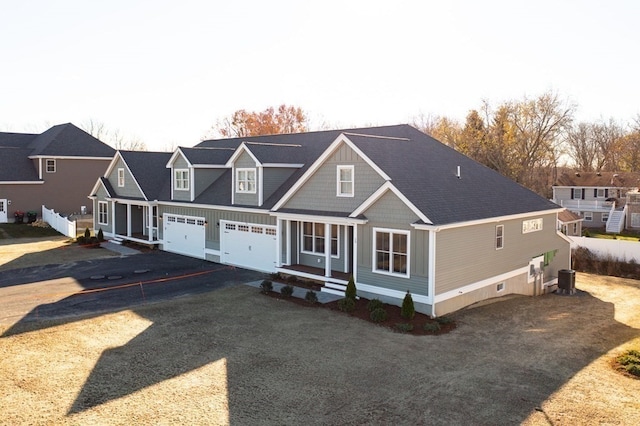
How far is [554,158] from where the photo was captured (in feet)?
199

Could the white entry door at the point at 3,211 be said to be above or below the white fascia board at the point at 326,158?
below

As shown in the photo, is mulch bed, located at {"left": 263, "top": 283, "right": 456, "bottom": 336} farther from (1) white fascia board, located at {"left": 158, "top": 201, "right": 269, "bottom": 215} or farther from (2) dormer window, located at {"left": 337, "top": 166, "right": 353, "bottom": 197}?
(1) white fascia board, located at {"left": 158, "top": 201, "right": 269, "bottom": 215}

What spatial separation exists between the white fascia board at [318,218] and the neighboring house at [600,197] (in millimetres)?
38888

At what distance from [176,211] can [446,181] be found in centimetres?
1607

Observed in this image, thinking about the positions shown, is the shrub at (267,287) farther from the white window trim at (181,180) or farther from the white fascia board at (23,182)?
the white fascia board at (23,182)

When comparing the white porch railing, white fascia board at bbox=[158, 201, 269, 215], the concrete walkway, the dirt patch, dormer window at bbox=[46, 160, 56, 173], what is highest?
dormer window at bbox=[46, 160, 56, 173]

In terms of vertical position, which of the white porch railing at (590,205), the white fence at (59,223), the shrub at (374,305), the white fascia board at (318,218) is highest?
the white fascia board at (318,218)

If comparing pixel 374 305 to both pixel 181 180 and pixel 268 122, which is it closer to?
pixel 181 180

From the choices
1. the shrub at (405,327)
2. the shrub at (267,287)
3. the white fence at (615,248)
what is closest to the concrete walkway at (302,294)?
the shrub at (267,287)

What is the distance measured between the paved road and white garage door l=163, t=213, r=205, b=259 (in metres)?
0.74

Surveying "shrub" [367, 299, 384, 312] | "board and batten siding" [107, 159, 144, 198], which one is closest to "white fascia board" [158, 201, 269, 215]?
"board and batten siding" [107, 159, 144, 198]

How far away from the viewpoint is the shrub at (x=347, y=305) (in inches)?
695

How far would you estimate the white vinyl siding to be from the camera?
19.8 m

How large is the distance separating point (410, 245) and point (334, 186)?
443 centimetres
